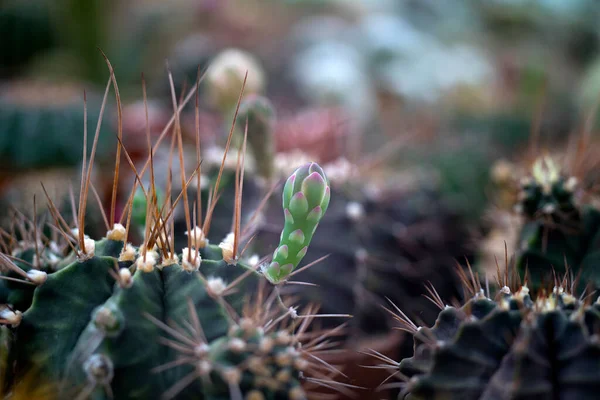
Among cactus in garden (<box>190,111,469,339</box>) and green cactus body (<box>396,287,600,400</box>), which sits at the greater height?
green cactus body (<box>396,287,600,400</box>)

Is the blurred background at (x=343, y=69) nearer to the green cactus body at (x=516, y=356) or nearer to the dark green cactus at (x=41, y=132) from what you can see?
the dark green cactus at (x=41, y=132)

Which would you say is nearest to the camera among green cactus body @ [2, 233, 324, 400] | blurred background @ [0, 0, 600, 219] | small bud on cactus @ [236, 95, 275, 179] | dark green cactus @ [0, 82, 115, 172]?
green cactus body @ [2, 233, 324, 400]

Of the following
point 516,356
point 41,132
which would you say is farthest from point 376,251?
point 41,132

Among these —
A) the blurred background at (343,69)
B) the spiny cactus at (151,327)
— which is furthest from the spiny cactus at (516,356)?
the blurred background at (343,69)

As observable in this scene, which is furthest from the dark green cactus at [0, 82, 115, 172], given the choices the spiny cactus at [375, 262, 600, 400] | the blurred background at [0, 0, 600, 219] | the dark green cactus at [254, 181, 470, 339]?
the spiny cactus at [375, 262, 600, 400]

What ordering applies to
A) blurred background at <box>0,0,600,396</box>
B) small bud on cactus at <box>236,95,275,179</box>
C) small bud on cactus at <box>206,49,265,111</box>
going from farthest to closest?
blurred background at <box>0,0,600,396</box> → small bud on cactus at <box>206,49,265,111</box> → small bud on cactus at <box>236,95,275,179</box>

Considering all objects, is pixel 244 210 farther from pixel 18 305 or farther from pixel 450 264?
pixel 450 264

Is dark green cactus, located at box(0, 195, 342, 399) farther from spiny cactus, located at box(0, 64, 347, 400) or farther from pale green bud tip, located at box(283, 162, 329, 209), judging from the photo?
pale green bud tip, located at box(283, 162, 329, 209)
